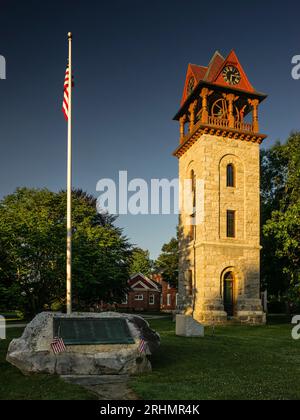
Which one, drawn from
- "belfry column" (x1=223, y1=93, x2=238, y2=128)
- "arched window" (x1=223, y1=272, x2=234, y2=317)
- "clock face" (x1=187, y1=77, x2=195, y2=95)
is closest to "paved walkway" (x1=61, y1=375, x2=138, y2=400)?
"arched window" (x1=223, y1=272, x2=234, y2=317)

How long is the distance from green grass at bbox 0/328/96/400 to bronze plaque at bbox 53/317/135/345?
1207 millimetres

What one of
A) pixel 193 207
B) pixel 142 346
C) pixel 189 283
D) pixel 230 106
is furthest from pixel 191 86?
pixel 142 346

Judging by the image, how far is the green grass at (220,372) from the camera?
8.43 meters

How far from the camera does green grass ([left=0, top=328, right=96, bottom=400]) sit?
26.1ft

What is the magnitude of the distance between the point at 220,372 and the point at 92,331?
3.57 metres

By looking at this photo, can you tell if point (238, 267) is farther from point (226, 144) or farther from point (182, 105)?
point (182, 105)

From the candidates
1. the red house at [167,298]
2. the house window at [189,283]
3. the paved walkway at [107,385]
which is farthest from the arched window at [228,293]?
the red house at [167,298]

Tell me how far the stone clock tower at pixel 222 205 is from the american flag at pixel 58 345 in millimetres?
18959

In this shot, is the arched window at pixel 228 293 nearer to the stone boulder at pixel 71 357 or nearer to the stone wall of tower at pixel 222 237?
the stone wall of tower at pixel 222 237

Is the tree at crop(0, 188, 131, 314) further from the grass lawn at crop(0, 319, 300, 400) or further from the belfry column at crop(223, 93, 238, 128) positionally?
the belfry column at crop(223, 93, 238, 128)

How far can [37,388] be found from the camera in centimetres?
859

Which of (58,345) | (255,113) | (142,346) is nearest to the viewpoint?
(58,345)

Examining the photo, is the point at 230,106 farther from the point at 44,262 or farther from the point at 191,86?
the point at 44,262

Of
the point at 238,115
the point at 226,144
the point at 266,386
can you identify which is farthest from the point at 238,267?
the point at 266,386
